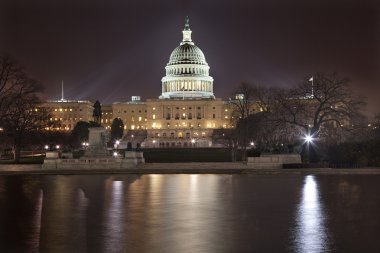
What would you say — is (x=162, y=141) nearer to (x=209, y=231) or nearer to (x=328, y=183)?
(x=328, y=183)

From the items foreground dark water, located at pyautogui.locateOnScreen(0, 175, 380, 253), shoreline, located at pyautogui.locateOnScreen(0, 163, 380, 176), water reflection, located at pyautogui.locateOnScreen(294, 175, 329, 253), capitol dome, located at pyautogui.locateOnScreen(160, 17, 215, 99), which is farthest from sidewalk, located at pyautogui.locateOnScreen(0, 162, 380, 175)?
capitol dome, located at pyautogui.locateOnScreen(160, 17, 215, 99)

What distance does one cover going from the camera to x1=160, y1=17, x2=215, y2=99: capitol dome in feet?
605

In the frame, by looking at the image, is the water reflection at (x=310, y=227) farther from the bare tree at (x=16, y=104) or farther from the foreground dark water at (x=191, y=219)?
the bare tree at (x=16, y=104)

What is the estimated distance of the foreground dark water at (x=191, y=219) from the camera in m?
15.4

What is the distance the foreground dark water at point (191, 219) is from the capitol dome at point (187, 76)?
504 ft

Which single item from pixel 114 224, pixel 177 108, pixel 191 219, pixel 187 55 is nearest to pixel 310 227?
pixel 191 219

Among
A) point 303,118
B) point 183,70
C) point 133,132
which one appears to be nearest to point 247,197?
point 303,118

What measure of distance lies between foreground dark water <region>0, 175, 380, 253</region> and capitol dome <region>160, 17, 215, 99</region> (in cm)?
15358

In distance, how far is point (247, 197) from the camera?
25.8 metres

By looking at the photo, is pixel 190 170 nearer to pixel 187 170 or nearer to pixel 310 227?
pixel 187 170

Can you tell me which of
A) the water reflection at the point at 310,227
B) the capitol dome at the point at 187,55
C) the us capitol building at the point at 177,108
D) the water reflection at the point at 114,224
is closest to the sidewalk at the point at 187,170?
the water reflection at the point at 310,227

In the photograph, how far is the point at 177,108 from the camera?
177 m

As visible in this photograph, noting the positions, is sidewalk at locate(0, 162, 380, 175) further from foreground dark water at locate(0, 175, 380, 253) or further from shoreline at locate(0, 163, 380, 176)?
foreground dark water at locate(0, 175, 380, 253)

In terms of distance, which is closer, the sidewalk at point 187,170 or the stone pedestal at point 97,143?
the sidewalk at point 187,170
